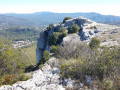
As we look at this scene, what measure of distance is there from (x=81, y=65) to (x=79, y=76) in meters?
1.24

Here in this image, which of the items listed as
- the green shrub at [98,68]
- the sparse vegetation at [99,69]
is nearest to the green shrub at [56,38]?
the sparse vegetation at [99,69]

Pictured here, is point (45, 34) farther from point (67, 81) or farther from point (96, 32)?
point (67, 81)

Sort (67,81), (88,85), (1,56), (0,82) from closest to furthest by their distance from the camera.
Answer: (88,85) → (67,81) → (0,82) → (1,56)

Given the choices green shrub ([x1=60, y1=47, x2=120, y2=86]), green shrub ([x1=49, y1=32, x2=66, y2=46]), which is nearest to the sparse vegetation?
green shrub ([x1=60, y1=47, x2=120, y2=86])

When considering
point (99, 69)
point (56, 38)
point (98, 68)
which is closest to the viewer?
point (99, 69)

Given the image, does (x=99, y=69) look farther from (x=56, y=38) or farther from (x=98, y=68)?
(x=56, y=38)

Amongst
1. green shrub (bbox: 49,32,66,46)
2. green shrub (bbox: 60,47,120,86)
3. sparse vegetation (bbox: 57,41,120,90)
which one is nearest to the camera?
sparse vegetation (bbox: 57,41,120,90)

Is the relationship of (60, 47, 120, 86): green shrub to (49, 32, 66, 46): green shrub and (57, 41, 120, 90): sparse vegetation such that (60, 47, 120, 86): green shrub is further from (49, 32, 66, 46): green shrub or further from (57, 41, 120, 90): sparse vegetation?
(49, 32, 66, 46): green shrub

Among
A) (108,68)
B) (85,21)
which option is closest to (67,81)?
(108,68)

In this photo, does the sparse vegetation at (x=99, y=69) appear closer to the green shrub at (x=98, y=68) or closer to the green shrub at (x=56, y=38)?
the green shrub at (x=98, y=68)

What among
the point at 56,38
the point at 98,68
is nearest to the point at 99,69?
the point at 98,68

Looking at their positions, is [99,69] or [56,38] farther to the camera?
[56,38]

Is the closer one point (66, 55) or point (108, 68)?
point (108, 68)

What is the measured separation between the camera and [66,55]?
64.9 feet
